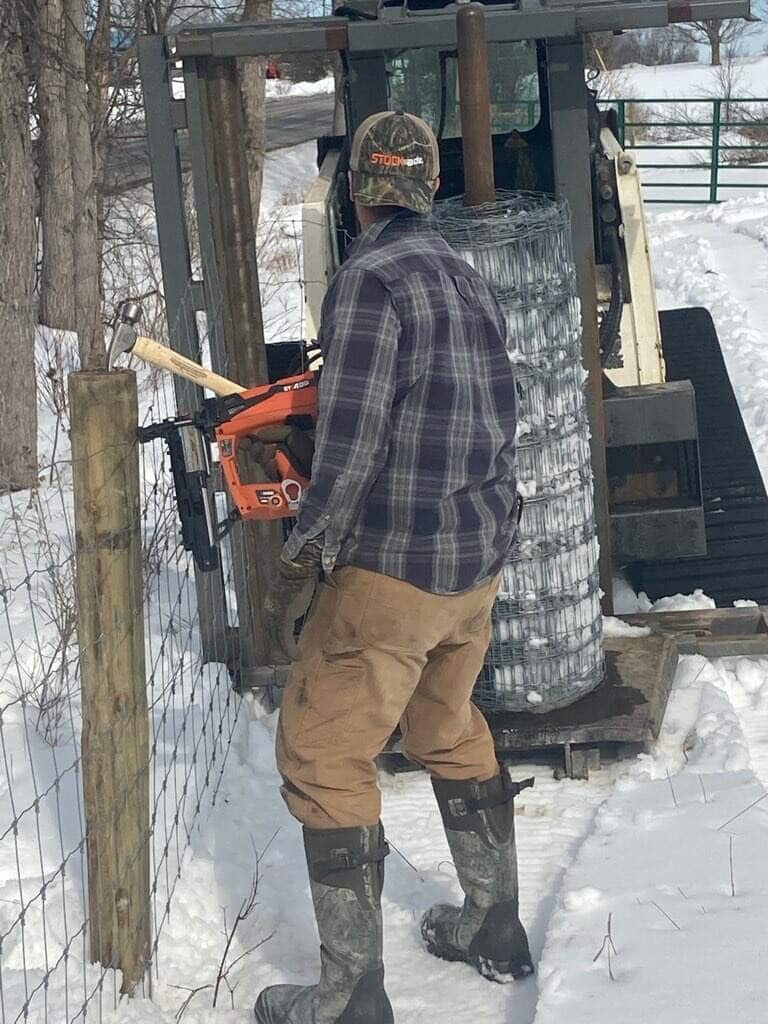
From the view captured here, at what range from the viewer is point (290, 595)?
465 cm

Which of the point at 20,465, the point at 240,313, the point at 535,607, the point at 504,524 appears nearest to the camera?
the point at 504,524

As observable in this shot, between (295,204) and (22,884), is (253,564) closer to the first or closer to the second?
(22,884)

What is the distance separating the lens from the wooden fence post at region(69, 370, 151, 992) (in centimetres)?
316

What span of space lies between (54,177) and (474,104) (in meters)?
9.29

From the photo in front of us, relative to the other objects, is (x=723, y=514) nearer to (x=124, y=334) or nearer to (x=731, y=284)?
(x=124, y=334)

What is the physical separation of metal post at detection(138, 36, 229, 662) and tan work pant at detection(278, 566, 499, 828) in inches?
69.7

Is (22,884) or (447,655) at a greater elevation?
(447,655)

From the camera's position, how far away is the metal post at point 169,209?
4.73 metres

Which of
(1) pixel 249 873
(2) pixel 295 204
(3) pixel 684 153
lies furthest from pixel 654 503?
(3) pixel 684 153

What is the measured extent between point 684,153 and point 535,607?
24176mm

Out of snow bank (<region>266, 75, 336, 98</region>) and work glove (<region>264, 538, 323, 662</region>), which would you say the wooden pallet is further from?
snow bank (<region>266, 75, 336, 98</region>)

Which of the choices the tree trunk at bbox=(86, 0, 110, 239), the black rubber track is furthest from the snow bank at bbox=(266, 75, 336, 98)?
the black rubber track

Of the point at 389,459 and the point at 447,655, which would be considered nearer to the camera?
the point at 389,459

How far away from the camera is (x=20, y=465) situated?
30.5 feet
